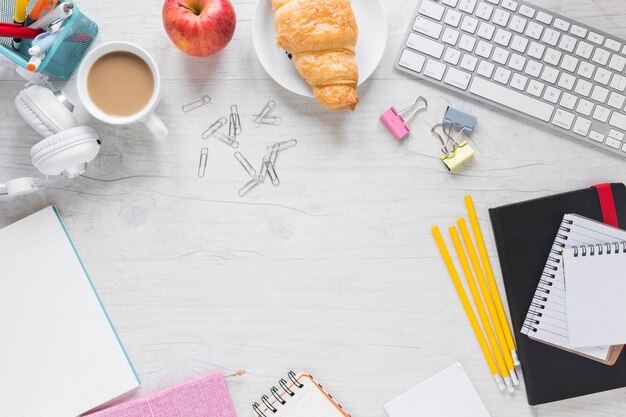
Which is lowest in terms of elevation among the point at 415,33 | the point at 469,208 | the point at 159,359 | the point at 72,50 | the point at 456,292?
the point at 159,359

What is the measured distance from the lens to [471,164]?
3.67 feet

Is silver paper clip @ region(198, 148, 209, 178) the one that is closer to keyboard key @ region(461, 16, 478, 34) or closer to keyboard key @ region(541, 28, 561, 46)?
keyboard key @ region(461, 16, 478, 34)

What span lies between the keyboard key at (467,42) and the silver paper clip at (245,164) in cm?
45

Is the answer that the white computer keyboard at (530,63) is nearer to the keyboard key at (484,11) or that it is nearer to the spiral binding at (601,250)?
the keyboard key at (484,11)

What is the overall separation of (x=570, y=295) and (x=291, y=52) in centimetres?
67

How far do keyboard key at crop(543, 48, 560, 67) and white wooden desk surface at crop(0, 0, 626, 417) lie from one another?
9 centimetres

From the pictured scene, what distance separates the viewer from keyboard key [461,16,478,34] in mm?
1082

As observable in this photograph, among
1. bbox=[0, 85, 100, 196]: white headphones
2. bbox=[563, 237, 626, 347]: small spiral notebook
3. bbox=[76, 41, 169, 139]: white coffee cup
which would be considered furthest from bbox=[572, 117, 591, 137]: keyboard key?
bbox=[0, 85, 100, 196]: white headphones

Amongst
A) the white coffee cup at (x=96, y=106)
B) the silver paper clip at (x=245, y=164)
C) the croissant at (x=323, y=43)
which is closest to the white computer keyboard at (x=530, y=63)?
the croissant at (x=323, y=43)

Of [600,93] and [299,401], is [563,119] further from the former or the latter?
[299,401]

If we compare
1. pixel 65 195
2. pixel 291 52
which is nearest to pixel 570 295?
pixel 291 52

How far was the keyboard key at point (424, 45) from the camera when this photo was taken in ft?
3.55

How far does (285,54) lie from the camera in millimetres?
1086

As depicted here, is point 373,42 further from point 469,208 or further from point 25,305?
point 25,305
